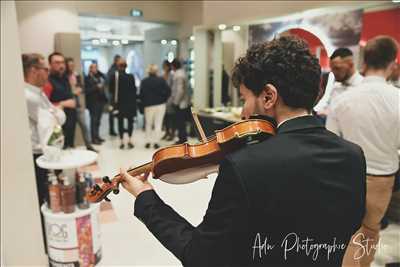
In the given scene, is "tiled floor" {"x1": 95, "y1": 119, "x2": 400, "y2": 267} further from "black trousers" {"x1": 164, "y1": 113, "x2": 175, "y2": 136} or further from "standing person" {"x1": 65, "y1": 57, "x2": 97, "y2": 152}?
"black trousers" {"x1": 164, "y1": 113, "x2": 175, "y2": 136}

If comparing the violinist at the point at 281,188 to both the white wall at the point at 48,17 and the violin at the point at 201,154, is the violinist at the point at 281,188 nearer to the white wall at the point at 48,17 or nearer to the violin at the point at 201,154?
the violin at the point at 201,154

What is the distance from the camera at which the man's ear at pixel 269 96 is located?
0.87m

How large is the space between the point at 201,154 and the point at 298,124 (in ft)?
1.00

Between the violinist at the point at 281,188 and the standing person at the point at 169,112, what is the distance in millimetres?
5301

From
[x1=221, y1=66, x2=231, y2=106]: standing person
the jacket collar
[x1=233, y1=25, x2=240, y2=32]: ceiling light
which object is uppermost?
[x1=233, y1=25, x2=240, y2=32]: ceiling light

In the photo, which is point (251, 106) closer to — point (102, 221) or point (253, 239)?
point (253, 239)

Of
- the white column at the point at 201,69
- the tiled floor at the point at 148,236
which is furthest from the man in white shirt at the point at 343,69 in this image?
the white column at the point at 201,69

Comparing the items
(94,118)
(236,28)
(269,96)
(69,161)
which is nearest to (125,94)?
(94,118)

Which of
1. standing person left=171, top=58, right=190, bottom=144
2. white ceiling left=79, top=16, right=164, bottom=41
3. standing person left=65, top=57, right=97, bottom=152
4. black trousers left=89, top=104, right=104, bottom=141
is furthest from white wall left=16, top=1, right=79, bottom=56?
white ceiling left=79, top=16, right=164, bottom=41

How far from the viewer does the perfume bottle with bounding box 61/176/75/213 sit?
2.22 m

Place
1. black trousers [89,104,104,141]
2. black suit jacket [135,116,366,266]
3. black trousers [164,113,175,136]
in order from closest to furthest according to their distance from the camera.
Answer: black suit jacket [135,116,366,266] < black trousers [89,104,104,141] < black trousers [164,113,175,136]

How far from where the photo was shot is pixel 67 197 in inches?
87.7

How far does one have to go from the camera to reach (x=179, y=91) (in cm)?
602

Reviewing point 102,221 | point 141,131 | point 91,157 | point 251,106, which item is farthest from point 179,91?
point 251,106
